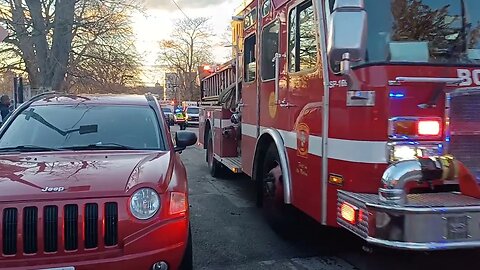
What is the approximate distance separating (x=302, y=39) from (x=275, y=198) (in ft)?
6.22

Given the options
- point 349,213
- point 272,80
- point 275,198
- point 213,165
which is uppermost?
point 272,80

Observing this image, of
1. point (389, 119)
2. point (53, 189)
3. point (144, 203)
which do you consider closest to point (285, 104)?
point (389, 119)

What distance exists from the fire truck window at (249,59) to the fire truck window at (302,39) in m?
1.75

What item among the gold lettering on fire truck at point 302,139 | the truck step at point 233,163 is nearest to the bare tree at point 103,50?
the truck step at point 233,163

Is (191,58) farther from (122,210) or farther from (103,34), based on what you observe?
(122,210)

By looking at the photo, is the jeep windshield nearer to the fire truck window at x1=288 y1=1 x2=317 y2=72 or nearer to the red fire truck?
the red fire truck

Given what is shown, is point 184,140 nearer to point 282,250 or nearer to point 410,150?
point 282,250

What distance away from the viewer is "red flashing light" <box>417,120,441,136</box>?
3959mm

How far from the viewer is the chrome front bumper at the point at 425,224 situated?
3520mm

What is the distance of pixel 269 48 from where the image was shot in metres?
6.42

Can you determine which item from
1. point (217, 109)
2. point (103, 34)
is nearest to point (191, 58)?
point (103, 34)

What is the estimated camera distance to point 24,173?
397 centimetres

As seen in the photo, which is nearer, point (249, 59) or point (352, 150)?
point (352, 150)

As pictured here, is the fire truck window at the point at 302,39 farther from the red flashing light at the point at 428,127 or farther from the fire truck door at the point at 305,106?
the red flashing light at the point at 428,127
